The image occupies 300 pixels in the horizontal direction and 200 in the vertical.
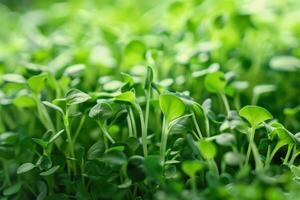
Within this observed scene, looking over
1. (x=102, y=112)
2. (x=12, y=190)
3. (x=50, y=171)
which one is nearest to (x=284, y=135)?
(x=102, y=112)

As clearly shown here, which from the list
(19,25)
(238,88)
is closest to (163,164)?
(238,88)

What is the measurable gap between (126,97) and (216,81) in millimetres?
235

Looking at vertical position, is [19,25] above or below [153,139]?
above

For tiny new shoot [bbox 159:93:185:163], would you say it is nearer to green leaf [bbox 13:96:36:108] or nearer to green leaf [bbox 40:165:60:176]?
green leaf [bbox 40:165:60:176]

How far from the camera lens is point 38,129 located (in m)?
1.20

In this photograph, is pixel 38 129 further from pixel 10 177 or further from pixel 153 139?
pixel 153 139

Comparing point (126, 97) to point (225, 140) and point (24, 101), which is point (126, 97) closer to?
point (225, 140)

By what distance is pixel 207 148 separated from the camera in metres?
0.83

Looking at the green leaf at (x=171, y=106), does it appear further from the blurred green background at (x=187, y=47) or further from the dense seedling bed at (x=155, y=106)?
the blurred green background at (x=187, y=47)

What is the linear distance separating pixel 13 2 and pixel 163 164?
2.24m

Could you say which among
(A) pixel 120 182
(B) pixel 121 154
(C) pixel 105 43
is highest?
(C) pixel 105 43

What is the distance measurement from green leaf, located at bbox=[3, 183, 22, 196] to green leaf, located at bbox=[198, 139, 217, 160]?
387 millimetres

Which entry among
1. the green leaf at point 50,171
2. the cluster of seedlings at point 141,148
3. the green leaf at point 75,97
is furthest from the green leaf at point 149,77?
the green leaf at point 50,171

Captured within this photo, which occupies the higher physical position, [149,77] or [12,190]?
[149,77]
